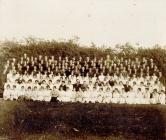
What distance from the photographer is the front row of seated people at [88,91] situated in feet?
32.1

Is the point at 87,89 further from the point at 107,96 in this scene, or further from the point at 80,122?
the point at 80,122

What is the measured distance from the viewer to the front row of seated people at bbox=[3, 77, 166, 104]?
9781mm

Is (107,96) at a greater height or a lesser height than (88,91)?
lesser

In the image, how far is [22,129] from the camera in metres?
7.97

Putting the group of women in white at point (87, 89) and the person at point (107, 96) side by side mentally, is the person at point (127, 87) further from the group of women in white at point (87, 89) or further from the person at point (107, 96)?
the person at point (107, 96)

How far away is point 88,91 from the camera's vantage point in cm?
993

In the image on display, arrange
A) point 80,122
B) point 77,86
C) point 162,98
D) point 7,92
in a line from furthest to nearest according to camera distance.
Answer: point 77,86 < point 7,92 < point 162,98 < point 80,122

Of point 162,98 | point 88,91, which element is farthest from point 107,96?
Answer: point 162,98

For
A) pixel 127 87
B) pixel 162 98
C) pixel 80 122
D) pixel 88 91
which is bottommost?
pixel 80 122

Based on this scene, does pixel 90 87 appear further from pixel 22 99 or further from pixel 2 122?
pixel 2 122

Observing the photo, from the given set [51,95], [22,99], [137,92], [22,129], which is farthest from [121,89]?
[22,129]

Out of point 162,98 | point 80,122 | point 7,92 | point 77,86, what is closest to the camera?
point 80,122

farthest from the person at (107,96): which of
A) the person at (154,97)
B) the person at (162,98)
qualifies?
the person at (162,98)

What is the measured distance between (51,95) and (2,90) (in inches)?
60.6
